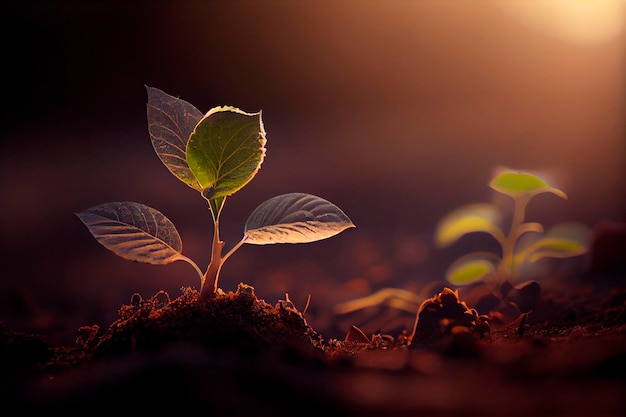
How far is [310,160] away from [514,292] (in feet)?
2.65

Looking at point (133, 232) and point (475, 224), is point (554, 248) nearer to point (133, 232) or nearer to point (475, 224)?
point (475, 224)

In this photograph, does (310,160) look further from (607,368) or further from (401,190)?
(607,368)

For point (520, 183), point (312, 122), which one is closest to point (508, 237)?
point (520, 183)

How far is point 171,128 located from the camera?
2.80 ft

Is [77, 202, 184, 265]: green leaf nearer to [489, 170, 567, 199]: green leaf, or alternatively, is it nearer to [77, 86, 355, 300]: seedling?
[77, 86, 355, 300]: seedling

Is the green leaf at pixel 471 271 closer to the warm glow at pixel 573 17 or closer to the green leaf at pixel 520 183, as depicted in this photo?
the green leaf at pixel 520 183

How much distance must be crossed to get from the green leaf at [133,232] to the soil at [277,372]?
101 millimetres

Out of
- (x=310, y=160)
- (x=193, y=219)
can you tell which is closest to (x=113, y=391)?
(x=193, y=219)

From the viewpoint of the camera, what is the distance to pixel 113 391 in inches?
19.8

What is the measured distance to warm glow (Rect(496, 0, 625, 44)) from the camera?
3.67 ft

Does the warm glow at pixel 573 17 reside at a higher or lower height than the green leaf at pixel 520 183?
higher

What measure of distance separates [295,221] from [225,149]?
0.16 metres

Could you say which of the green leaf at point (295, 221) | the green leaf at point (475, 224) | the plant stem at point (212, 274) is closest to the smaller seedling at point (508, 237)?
the green leaf at point (475, 224)

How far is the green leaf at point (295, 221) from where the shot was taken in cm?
76
